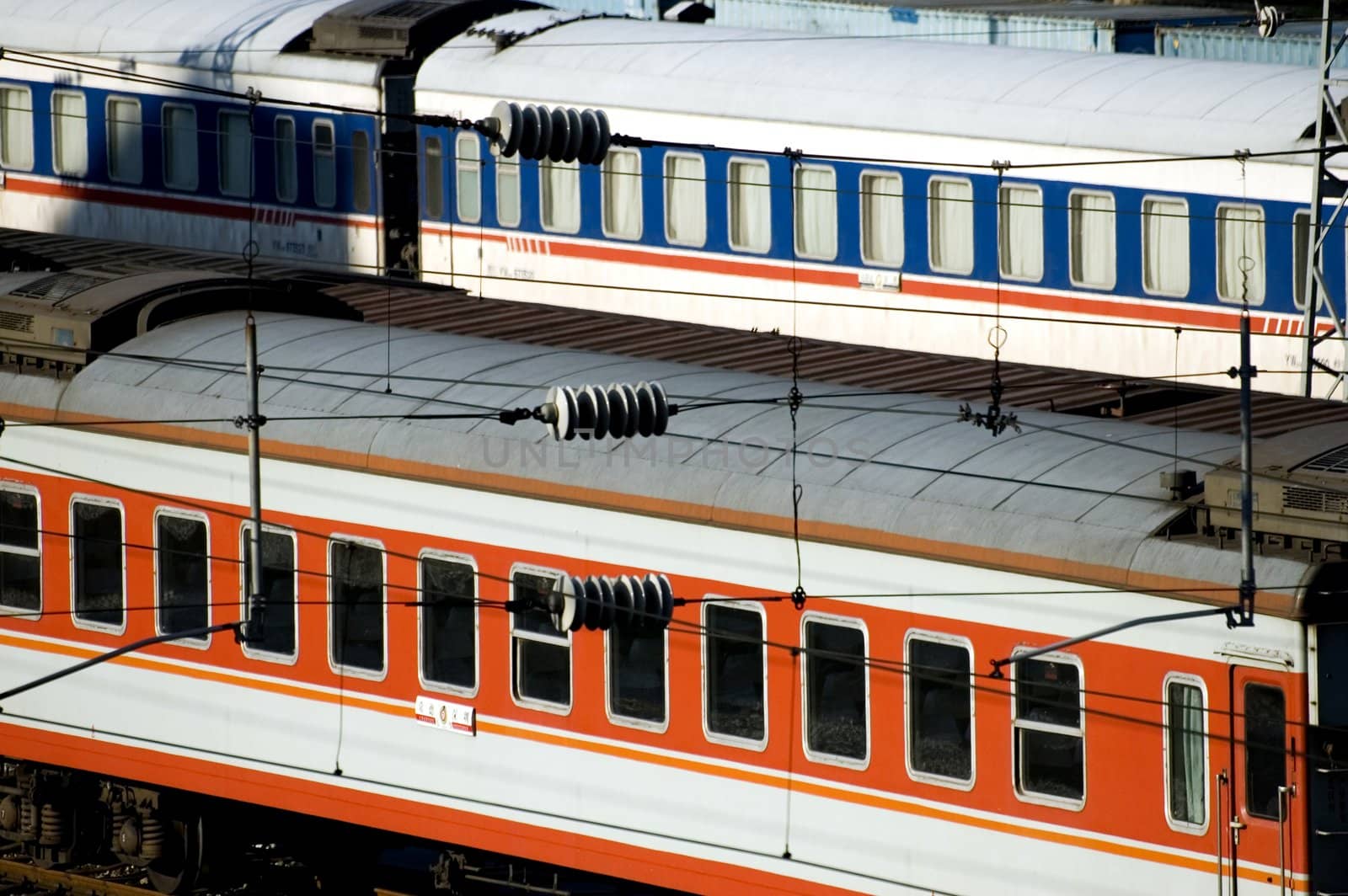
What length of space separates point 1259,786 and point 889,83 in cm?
1367

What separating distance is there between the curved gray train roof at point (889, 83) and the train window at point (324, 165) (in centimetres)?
145

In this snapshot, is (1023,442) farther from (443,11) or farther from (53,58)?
(53,58)

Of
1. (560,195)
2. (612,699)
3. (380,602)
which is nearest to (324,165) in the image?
(560,195)

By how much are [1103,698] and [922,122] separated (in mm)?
12136

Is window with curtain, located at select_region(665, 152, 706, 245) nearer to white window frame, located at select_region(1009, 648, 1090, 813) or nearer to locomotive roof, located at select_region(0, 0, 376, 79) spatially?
locomotive roof, located at select_region(0, 0, 376, 79)

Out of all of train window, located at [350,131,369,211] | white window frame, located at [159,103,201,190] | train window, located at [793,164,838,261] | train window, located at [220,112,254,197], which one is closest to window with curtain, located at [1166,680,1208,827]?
train window, located at [793,164,838,261]

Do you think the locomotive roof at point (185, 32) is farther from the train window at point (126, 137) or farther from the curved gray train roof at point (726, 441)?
the curved gray train roof at point (726, 441)

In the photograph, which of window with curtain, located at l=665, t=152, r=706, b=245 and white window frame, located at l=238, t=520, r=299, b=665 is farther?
window with curtain, located at l=665, t=152, r=706, b=245

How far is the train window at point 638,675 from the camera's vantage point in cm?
1642

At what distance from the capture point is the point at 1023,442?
52.1 ft

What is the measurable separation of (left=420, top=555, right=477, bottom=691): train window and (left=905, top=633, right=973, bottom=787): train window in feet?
10.8

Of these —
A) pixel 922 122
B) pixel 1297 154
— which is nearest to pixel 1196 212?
pixel 1297 154

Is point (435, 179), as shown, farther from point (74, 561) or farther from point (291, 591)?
point (291, 591)

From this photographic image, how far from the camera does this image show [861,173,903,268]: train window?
85.1ft
